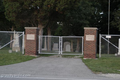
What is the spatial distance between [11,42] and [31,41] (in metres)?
2.41

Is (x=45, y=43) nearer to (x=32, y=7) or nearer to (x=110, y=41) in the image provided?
(x=32, y=7)

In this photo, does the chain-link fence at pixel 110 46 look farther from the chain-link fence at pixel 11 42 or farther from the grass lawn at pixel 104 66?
the chain-link fence at pixel 11 42

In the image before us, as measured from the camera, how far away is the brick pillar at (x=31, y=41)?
58.9 feet

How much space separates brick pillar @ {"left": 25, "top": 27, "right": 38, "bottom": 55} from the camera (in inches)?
706

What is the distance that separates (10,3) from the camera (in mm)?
21547

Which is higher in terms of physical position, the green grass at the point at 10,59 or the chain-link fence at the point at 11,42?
the chain-link fence at the point at 11,42

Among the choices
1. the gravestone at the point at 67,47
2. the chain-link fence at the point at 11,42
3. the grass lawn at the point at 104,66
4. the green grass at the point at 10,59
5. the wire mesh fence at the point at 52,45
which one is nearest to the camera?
the grass lawn at the point at 104,66

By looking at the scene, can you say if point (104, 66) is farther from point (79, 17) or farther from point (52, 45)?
point (79, 17)

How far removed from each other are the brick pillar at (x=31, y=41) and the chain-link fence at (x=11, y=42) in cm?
92

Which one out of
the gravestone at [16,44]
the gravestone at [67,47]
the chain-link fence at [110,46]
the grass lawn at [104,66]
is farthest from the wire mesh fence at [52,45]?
the grass lawn at [104,66]

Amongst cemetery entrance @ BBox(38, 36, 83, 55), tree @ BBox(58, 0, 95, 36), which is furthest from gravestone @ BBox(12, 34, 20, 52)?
tree @ BBox(58, 0, 95, 36)

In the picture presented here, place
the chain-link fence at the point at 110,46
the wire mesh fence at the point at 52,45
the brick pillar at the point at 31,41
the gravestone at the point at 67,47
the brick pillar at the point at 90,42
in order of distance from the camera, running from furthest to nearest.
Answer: the gravestone at the point at 67,47 < the wire mesh fence at the point at 52,45 < the chain-link fence at the point at 110,46 < the brick pillar at the point at 31,41 < the brick pillar at the point at 90,42

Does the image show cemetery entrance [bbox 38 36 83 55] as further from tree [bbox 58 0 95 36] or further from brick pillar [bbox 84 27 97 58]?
tree [bbox 58 0 95 36]

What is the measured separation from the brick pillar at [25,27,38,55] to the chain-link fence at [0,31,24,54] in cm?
92
